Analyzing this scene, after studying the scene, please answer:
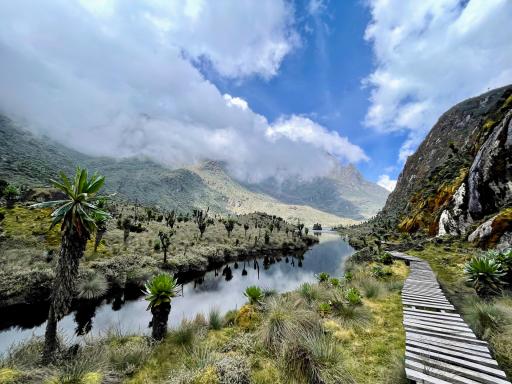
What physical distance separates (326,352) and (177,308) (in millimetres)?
20759

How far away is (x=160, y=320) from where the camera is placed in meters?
10.9

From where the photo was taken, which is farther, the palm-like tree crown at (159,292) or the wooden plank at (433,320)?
the palm-like tree crown at (159,292)

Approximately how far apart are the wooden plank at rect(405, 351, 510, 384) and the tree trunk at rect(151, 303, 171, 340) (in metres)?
9.37

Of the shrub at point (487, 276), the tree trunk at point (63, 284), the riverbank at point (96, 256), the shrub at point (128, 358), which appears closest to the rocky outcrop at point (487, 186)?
the shrub at point (487, 276)

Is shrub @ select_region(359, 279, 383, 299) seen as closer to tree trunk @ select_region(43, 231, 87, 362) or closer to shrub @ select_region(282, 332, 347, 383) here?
shrub @ select_region(282, 332, 347, 383)

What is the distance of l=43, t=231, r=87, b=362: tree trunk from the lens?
34.1 feet

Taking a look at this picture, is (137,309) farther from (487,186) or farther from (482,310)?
(487,186)

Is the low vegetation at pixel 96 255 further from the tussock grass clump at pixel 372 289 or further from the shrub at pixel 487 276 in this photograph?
the shrub at pixel 487 276

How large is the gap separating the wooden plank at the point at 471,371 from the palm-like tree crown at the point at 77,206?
12910mm

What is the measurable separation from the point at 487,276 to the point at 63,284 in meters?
18.4

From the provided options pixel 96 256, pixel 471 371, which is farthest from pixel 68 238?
pixel 96 256

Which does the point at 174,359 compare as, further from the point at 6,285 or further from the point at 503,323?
the point at 6,285

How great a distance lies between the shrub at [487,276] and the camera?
34.0 feet

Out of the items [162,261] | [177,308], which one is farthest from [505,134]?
[162,261]
